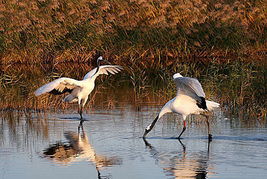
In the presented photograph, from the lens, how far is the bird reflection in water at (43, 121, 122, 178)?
31.0 ft

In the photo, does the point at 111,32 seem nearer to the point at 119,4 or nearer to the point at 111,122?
the point at 119,4

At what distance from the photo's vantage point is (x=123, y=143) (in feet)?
34.5

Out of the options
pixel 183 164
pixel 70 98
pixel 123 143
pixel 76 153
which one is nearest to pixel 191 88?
pixel 123 143

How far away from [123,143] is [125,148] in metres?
0.36

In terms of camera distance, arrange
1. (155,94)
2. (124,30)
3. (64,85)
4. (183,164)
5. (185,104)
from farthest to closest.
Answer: (124,30) < (155,94) < (64,85) < (185,104) < (183,164)

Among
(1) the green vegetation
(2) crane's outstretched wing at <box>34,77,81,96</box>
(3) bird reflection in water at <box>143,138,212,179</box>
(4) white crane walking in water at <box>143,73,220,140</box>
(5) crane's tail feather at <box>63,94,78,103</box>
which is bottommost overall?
(3) bird reflection in water at <box>143,138,212,179</box>

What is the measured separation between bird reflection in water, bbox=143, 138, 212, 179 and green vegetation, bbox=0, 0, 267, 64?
11.6 meters

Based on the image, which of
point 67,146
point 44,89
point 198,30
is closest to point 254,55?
point 198,30

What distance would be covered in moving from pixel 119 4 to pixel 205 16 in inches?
101

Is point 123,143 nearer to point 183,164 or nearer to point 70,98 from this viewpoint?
point 183,164

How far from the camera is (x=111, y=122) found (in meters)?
12.3

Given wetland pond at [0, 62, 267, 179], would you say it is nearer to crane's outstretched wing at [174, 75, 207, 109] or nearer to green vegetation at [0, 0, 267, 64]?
crane's outstretched wing at [174, 75, 207, 109]

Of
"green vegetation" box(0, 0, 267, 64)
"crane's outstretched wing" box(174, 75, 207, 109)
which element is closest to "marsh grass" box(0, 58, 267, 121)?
"crane's outstretched wing" box(174, 75, 207, 109)

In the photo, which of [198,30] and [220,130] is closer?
[220,130]
